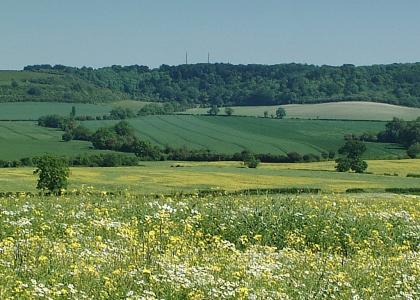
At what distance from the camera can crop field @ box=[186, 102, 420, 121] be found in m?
159

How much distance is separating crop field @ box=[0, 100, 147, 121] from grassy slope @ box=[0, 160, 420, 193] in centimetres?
7451

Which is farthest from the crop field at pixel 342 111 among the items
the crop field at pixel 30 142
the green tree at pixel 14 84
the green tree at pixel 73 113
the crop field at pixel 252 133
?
the crop field at pixel 30 142

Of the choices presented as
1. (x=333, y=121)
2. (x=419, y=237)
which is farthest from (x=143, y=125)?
(x=419, y=237)

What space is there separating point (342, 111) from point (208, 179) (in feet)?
345

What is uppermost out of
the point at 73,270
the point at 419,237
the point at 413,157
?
the point at 73,270

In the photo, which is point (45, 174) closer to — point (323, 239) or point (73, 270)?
point (323, 239)

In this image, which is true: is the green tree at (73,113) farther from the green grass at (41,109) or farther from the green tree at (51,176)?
the green tree at (51,176)

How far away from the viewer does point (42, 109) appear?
526ft

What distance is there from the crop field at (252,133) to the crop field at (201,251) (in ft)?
303

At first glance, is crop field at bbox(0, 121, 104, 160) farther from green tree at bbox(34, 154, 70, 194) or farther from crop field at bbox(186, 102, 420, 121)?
crop field at bbox(186, 102, 420, 121)

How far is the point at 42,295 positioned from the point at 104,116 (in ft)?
487

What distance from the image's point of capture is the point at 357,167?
86.6 metres

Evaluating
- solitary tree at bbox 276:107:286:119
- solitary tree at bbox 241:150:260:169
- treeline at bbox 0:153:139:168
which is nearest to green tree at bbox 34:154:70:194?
treeline at bbox 0:153:139:168

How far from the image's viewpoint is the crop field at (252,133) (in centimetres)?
11306
